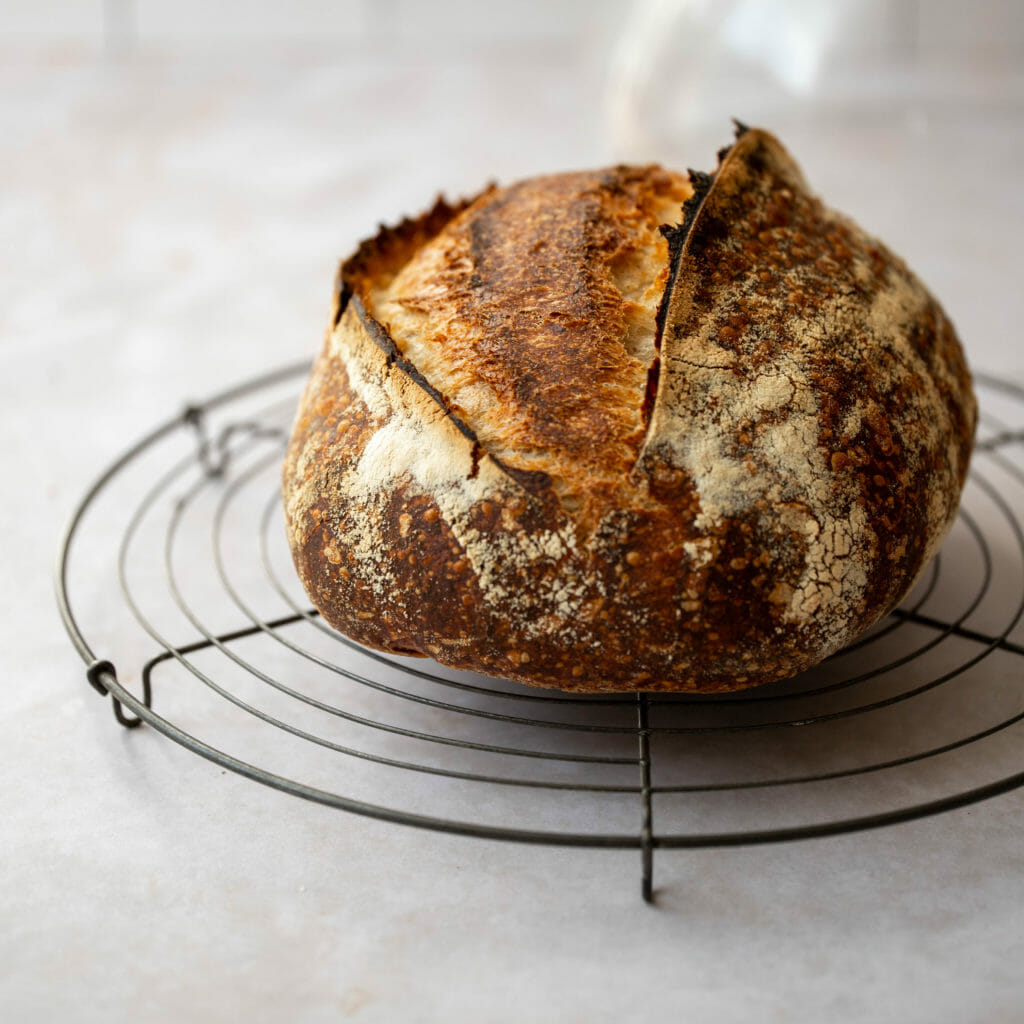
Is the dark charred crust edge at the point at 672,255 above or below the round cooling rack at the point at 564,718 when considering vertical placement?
above

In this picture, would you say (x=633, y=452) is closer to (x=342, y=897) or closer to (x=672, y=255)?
(x=672, y=255)

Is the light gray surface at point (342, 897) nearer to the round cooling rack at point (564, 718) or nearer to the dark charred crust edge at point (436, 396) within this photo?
the round cooling rack at point (564, 718)

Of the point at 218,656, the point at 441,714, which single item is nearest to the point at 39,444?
the point at 218,656

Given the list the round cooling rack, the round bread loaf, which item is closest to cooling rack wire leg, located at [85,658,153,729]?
the round cooling rack

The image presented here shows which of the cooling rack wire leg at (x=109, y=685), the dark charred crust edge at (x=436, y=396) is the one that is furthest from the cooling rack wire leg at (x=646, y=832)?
the cooling rack wire leg at (x=109, y=685)

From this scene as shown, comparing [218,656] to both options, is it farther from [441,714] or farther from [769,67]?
[769,67]
